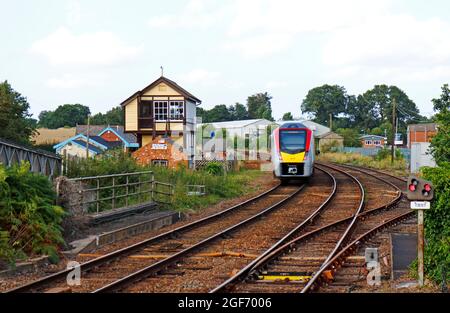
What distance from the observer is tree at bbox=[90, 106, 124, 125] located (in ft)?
422

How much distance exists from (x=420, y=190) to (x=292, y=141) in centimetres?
2082

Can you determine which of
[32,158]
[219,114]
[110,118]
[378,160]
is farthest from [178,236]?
[219,114]

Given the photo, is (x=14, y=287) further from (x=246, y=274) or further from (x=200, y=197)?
(x=200, y=197)

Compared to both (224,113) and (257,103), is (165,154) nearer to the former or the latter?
(224,113)

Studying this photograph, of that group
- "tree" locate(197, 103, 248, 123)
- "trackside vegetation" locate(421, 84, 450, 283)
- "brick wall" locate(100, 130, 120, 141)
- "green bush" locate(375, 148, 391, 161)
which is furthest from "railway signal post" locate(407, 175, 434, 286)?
"tree" locate(197, 103, 248, 123)

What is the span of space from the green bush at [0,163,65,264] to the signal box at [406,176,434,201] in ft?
21.2

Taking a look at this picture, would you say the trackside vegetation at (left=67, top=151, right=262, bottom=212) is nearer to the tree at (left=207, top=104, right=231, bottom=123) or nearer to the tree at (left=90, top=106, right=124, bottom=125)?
the tree at (left=90, top=106, right=124, bottom=125)

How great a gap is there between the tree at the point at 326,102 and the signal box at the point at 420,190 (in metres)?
135

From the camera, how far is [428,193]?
10117 mm

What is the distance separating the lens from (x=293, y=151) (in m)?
30.8

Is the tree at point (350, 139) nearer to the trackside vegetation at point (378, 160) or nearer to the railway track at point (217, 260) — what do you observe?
the trackside vegetation at point (378, 160)

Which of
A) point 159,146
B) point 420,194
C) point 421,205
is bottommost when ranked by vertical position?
point 421,205
